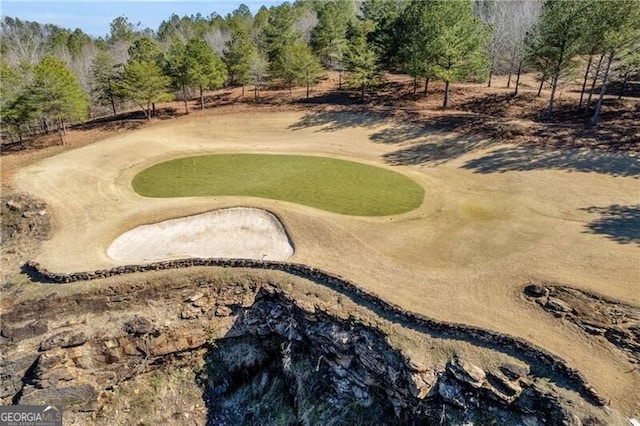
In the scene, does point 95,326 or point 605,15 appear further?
point 605,15

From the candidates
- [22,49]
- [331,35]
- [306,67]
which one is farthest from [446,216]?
[22,49]

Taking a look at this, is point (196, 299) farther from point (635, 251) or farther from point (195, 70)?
point (195, 70)

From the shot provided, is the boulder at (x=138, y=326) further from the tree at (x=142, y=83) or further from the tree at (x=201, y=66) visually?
the tree at (x=201, y=66)

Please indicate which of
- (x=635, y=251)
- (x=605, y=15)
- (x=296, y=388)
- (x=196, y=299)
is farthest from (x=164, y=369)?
(x=605, y=15)

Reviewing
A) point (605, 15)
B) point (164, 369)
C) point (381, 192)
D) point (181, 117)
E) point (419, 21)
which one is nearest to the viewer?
point (164, 369)

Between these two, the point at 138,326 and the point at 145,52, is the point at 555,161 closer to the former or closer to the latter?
the point at 138,326

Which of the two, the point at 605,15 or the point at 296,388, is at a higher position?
the point at 605,15

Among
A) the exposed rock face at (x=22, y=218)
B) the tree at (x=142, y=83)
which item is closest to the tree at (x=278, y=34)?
the tree at (x=142, y=83)
